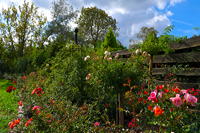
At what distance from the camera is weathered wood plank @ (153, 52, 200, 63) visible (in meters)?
4.01

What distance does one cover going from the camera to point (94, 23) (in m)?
24.7

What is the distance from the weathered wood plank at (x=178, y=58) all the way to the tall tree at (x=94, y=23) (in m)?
20.0

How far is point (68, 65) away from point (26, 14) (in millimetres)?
15936

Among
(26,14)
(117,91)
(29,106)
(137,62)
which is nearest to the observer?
(29,106)

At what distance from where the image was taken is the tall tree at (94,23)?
24.6 meters

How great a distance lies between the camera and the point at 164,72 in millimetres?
4547

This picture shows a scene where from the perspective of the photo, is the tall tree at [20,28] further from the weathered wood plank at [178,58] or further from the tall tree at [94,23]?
the weathered wood plank at [178,58]

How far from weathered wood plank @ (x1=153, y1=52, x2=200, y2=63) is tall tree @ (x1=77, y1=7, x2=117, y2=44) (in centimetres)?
1998

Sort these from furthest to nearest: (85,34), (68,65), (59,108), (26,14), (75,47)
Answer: (85,34)
(26,14)
(75,47)
(68,65)
(59,108)

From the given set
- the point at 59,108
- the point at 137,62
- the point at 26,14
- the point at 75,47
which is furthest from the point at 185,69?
the point at 26,14

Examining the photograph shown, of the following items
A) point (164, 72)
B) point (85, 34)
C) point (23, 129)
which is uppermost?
point (85, 34)

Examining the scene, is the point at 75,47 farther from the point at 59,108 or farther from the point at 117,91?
the point at 59,108

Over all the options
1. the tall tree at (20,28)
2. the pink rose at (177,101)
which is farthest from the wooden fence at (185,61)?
the tall tree at (20,28)

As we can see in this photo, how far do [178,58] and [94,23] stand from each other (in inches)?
826
